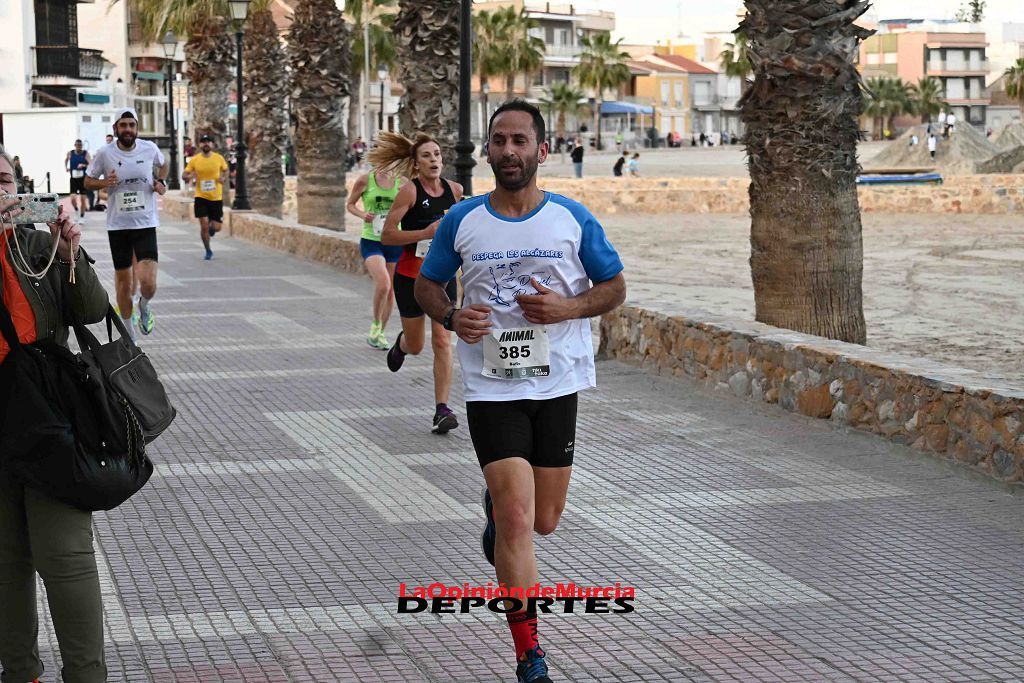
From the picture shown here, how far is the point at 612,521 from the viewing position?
6621 millimetres

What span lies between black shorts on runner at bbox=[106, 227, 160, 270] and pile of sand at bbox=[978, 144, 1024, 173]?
35.8m

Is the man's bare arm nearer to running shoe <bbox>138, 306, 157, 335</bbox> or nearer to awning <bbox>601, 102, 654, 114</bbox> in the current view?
running shoe <bbox>138, 306, 157, 335</bbox>

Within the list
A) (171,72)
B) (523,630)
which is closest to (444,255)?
(523,630)

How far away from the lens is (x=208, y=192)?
21.9 metres

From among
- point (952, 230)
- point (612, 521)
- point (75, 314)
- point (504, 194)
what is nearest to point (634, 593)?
point (612, 521)

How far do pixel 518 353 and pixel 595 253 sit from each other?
1.30ft

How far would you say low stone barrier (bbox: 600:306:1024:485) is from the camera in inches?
291

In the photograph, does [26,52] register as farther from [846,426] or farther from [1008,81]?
[1008,81]

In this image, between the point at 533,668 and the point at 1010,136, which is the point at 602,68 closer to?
the point at 1010,136

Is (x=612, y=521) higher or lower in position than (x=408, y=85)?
lower

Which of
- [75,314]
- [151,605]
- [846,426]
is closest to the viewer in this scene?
[75,314]

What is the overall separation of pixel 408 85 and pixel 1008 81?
346ft

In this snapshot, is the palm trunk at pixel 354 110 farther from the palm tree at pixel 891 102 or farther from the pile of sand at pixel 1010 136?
the palm tree at pixel 891 102

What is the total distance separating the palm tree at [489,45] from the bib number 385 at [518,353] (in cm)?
9726
